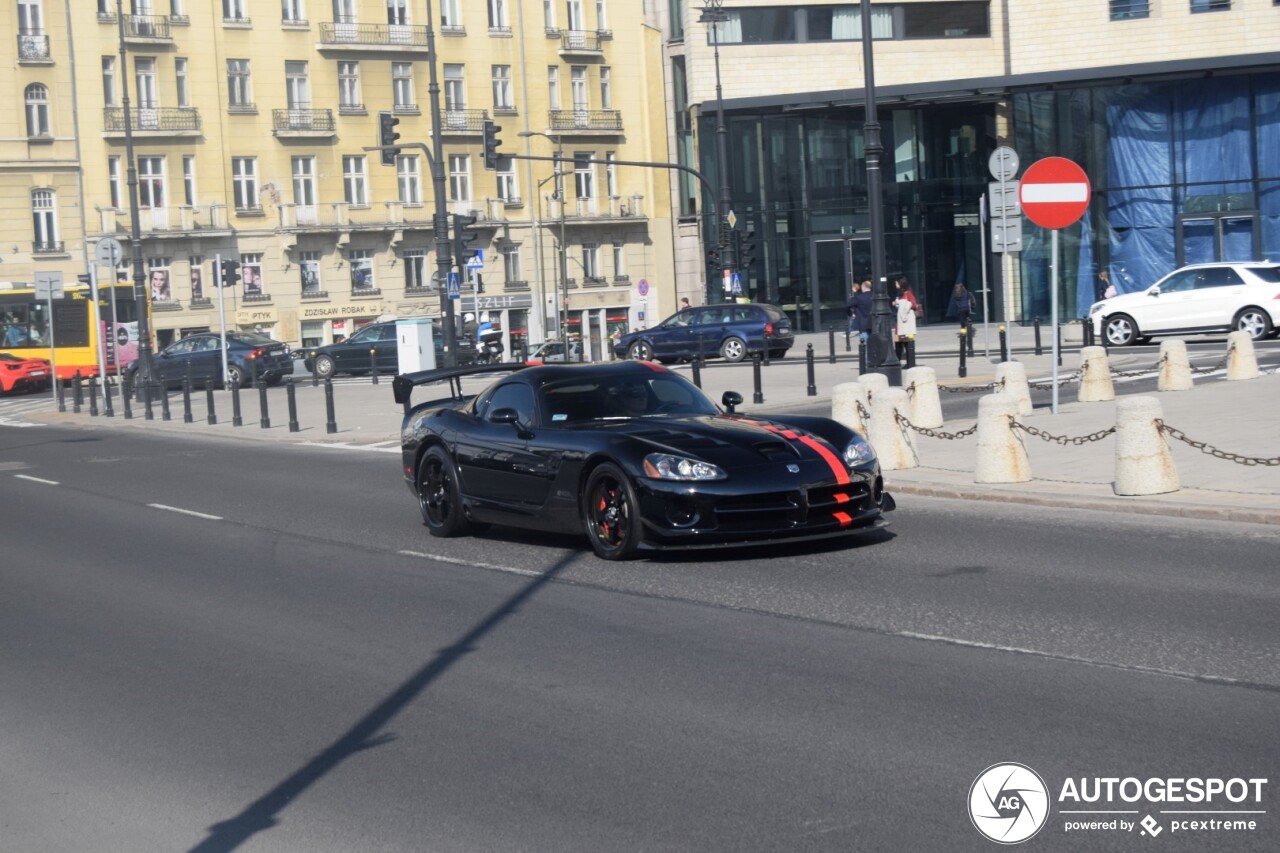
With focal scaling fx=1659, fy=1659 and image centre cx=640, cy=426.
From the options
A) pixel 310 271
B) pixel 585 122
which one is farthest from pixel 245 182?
pixel 585 122

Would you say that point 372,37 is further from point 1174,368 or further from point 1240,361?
point 1174,368

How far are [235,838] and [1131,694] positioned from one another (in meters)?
3.58

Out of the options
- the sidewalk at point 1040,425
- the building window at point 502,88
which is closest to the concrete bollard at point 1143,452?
the sidewalk at point 1040,425

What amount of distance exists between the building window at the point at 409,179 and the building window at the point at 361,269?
290 centimetres

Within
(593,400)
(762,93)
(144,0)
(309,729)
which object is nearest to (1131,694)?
(309,729)

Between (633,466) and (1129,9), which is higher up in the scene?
(1129,9)

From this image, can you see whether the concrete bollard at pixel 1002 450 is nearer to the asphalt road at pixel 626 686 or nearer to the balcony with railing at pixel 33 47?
the asphalt road at pixel 626 686

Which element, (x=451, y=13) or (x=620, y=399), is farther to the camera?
(x=451, y=13)

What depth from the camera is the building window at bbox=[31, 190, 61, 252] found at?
194ft

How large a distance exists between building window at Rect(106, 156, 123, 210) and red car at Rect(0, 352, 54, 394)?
39.0 feet

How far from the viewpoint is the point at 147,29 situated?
59.9m

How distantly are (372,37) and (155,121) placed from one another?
9.04 meters

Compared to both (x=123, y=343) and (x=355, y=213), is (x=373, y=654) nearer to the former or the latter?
(x=123, y=343)

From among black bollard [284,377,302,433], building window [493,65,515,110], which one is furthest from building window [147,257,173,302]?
black bollard [284,377,302,433]
